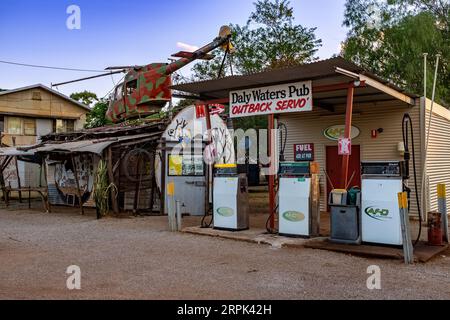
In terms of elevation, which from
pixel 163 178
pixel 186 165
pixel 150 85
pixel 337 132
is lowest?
pixel 163 178

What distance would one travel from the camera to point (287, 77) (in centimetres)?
895

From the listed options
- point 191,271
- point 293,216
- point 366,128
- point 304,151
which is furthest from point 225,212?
point 366,128

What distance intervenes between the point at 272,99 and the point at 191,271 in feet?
Result: 14.2

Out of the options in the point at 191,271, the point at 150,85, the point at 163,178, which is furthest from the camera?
the point at 150,85

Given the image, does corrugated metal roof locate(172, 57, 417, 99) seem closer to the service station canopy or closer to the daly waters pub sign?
the service station canopy

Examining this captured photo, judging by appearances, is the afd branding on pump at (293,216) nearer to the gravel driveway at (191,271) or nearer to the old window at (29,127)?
the gravel driveway at (191,271)

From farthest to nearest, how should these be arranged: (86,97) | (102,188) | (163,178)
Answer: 1. (86,97)
2. (163,178)
3. (102,188)

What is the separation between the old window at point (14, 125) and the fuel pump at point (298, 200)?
2090cm

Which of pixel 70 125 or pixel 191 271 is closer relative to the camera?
pixel 191 271

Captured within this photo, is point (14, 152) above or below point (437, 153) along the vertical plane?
above

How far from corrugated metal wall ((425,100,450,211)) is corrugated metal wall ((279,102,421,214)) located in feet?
1.52

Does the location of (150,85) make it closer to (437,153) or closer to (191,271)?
(437,153)

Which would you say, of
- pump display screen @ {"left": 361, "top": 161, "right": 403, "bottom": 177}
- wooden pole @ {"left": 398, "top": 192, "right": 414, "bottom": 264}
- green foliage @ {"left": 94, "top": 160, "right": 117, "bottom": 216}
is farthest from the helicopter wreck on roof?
wooden pole @ {"left": 398, "top": 192, "right": 414, "bottom": 264}
